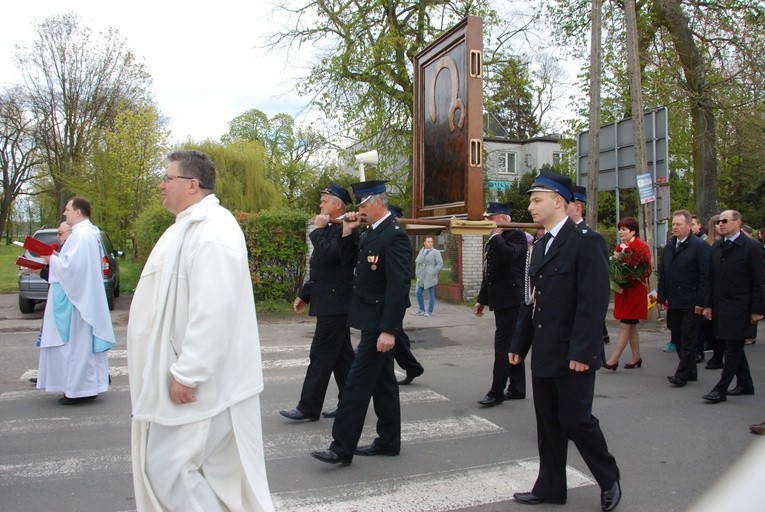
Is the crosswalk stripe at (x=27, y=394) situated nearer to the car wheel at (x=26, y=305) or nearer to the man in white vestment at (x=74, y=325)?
the man in white vestment at (x=74, y=325)

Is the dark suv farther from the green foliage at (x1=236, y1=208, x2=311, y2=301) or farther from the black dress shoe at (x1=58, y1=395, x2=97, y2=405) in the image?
the black dress shoe at (x1=58, y1=395, x2=97, y2=405)

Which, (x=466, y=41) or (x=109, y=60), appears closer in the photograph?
(x=466, y=41)

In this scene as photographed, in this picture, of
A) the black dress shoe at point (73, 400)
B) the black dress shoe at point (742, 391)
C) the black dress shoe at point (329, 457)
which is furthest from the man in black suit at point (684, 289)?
the black dress shoe at point (73, 400)

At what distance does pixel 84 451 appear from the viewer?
514 cm

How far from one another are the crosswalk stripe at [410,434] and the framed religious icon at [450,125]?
1896 mm

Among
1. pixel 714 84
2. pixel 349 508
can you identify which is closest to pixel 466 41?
pixel 349 508

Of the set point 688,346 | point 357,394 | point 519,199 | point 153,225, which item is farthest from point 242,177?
point 357,394

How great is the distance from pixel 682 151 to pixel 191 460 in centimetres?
2762

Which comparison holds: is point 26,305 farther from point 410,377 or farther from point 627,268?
point 627,268

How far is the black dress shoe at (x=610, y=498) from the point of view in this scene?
13.2ft

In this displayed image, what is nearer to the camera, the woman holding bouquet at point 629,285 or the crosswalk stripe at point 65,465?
the crosswalk stripe at point 65,465

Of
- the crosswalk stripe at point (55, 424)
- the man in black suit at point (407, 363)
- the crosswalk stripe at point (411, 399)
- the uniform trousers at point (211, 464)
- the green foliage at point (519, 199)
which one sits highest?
the green foliage at point (519, 199)

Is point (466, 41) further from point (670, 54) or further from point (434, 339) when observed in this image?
point (670, 54)

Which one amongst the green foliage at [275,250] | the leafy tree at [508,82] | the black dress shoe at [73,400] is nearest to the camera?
the black dress shoe at [73,400]
